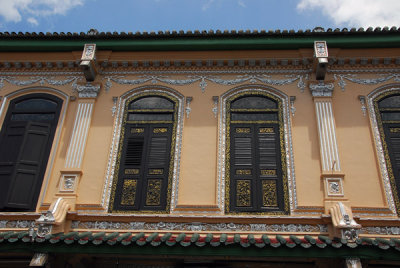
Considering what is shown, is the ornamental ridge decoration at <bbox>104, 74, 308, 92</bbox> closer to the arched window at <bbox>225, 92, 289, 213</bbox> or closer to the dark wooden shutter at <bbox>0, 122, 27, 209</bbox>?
the arched window at <bbox>225, 92, 289, 213</bbox>

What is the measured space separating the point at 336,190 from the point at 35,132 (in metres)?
6.55

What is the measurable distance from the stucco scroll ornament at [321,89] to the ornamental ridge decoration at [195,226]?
3.02 metres

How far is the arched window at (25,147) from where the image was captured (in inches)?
327

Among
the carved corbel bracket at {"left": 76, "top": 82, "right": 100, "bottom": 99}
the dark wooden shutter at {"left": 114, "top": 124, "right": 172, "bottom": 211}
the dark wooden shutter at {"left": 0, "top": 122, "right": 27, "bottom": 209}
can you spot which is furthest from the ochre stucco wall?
the dark wooden shutter at {"left": 0, "top": 122, "right": 27, "bottom": 209}

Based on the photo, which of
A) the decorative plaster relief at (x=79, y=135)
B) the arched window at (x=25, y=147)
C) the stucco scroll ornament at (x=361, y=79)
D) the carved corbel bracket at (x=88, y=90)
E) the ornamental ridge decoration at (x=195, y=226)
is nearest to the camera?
the ornamental ridge decoration at (x=195, y=226)

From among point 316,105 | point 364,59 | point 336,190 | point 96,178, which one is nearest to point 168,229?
point 96,178

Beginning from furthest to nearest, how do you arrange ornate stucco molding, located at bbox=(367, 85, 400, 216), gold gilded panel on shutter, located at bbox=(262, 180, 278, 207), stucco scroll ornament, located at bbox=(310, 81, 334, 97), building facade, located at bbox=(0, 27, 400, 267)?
1. stucco scroll ornament, located at bbox=(310, 81, 334, 97)
2. gold gilded panel on shutter, located at bbox=(262, 180, 278, 207)
3. ornate stucco molding, located at bbox=(367, 85, 400, 216)
4. building facade, located at bbox=(0, 27, 400, 267)

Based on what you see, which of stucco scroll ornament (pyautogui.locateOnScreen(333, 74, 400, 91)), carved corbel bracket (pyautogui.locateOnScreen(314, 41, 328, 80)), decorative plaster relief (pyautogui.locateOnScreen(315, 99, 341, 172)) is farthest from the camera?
stucco scroll ornament (pyautogui.locateOnScreen(333, 74, 400, 91))

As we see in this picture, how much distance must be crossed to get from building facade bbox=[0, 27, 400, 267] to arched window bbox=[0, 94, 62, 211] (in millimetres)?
29

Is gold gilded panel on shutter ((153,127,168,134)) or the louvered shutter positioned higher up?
gold gilded panel on shutter ((153,127,168,134))

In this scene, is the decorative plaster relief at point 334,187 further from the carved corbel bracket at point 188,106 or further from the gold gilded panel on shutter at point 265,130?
the carved corbel bracket at point 188,106

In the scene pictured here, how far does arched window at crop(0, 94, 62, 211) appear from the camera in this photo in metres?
8.30

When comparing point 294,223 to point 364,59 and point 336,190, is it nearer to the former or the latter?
point 336,190

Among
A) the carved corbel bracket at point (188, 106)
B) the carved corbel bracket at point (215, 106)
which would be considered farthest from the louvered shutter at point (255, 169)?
the carved corbel bracket at point (188, 106)
